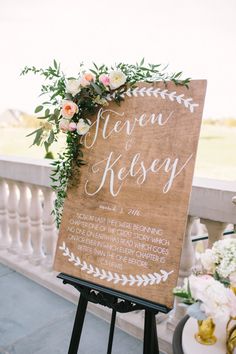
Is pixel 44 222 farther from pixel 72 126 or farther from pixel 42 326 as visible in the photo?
pixel 72 126

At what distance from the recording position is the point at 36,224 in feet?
8.06

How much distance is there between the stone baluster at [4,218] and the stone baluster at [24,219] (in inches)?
9.0

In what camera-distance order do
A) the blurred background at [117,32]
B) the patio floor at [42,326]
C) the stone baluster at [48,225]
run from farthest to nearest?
the blurred background at [117,32] < the stone baluster at [48,225] < the patio floor at [42,326]

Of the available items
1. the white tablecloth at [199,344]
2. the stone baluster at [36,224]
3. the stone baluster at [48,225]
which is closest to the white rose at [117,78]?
the white tablecloth at [199,344]

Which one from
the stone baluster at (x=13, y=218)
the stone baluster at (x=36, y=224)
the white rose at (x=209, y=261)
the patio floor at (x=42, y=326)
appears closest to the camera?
the white rose at (x=209, y=261)

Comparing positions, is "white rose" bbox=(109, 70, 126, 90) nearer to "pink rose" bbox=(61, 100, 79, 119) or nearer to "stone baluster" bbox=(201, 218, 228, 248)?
"pink rose" bbox=(61, 100, 79, 119)

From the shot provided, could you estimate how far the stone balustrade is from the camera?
4.66 feet

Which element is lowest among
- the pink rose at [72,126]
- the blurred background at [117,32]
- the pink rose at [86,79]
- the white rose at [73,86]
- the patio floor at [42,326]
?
the patio floor at [42,326]

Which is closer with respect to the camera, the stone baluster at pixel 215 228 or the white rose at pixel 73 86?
the white rose at pixel 73 86

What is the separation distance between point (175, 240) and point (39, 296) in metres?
1.57

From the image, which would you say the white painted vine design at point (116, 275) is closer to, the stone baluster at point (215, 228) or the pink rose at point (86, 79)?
the stone baluster at point (215, 228)

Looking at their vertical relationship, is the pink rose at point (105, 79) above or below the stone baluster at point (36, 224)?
above

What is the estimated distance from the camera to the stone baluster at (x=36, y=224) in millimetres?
2375

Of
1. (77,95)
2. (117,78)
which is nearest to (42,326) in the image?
(77,95)
